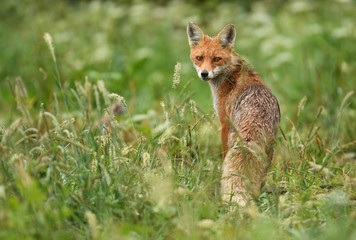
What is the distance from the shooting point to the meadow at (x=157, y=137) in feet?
9.48

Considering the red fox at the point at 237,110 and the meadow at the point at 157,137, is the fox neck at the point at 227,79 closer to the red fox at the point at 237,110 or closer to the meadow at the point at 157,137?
the red fox at the point at 237,110

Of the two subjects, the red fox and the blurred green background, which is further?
the blurred green background

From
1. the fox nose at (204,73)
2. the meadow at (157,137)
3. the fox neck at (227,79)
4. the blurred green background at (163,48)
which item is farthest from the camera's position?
the blurred green background at (163,48)

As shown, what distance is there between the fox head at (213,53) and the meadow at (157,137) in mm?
259

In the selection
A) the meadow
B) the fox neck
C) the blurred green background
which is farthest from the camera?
the blurred green background

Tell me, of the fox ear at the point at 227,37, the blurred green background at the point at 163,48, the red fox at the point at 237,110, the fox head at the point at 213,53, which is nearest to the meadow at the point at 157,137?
the blurred green background at the point at 163,48

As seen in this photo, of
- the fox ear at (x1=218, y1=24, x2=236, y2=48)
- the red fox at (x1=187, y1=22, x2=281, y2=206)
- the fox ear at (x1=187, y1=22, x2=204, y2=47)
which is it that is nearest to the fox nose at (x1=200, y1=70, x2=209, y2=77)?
the red fox at (x1=187, y1=22, x2=281, y2=206)

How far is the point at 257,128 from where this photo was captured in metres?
3.84

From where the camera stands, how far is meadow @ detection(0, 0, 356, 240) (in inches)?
114

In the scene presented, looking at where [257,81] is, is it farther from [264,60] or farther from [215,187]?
[264,60]

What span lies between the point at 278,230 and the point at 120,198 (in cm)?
96

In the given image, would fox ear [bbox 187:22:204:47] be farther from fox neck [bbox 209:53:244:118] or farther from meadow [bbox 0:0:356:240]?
meadow [bbox 0:0:356:240]

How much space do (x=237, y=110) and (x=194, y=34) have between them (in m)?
0.98

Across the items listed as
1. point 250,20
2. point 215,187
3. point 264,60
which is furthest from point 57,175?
point 250,20
